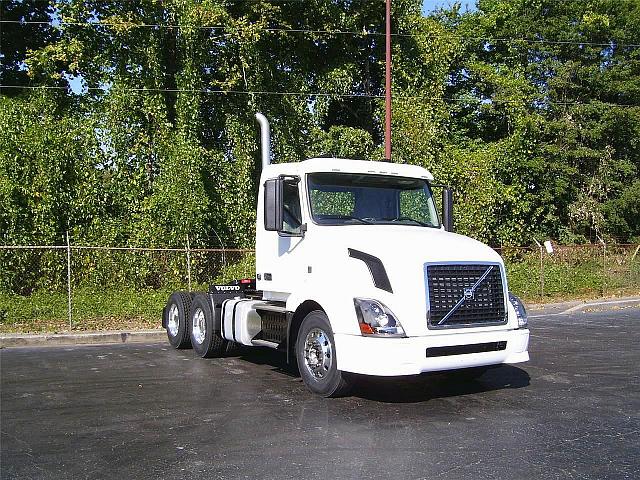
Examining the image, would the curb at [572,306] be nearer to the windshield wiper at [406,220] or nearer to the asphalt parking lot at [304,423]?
the asphalt parking lot at [304,423]

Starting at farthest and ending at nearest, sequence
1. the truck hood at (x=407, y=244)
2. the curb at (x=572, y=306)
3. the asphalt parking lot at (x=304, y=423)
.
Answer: the curb at (x=572, y=306) < the truck hood at (x=407, y=244) < the asphalt parking lot at (x=304, y=423)

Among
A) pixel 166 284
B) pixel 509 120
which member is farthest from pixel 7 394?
pixel 509 120

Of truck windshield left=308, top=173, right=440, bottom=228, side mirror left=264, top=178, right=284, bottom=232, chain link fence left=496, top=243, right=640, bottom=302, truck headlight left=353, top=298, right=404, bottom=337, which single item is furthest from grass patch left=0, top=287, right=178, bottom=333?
chain link fence left=496, top=243, right=640, bottom=302

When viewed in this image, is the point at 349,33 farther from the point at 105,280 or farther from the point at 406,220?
the point at 406,220

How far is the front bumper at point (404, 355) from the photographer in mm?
6926

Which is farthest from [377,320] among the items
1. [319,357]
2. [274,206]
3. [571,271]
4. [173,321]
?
[571,271]

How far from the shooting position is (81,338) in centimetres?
1354

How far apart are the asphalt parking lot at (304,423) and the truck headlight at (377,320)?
853mm

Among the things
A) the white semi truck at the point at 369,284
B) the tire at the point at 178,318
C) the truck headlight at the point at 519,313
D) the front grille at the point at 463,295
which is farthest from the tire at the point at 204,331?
the truck headlight at the point at 519,313

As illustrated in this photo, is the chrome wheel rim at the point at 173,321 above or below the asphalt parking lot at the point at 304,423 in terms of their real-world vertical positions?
above

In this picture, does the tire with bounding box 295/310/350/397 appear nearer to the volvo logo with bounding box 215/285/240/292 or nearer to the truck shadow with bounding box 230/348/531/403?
the truck shadow with bounding box 230/348/531/403

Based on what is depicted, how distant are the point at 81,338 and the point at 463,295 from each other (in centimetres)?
887

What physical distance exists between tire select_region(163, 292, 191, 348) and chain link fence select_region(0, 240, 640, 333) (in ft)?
9.39

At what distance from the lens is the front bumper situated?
6.93 metres
